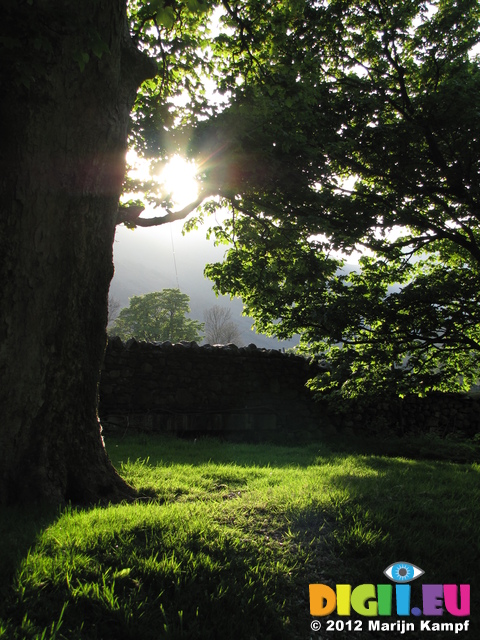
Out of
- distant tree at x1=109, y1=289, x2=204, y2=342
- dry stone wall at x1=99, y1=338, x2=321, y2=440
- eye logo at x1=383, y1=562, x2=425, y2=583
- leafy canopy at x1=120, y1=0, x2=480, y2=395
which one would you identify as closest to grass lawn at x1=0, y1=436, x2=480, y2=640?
eye logo at x1=383, y1=562, x2=425, y2=583

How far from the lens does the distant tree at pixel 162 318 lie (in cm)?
3444

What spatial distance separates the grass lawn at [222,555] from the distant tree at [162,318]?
30.2 m

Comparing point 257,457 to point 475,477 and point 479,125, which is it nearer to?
point 475,477

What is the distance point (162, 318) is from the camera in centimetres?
3516

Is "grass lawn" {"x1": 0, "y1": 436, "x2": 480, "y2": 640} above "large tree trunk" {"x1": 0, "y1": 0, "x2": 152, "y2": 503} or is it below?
below

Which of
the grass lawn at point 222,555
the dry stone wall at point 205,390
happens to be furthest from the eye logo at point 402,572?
the dry stone wall at point 205,390

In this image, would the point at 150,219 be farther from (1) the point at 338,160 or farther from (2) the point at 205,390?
(2) the point at 205,390

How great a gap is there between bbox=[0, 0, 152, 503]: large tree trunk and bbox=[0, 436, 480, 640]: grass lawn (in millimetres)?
547

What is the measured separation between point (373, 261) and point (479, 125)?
283cm

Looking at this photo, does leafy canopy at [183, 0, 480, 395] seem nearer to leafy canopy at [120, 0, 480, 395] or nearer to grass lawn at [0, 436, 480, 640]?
leafy canopy at [120, 0, 480, 395]

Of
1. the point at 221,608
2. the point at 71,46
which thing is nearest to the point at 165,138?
the point at 71,46

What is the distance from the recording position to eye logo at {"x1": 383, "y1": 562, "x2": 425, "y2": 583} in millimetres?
2699

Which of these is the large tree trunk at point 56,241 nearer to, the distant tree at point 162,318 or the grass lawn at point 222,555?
the grass lawn at point 222,555

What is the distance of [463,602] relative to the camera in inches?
102
